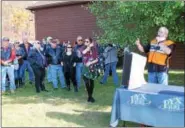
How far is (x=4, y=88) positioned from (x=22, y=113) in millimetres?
2908

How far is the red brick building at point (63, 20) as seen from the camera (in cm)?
2253

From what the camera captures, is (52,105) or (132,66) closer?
(132,66)

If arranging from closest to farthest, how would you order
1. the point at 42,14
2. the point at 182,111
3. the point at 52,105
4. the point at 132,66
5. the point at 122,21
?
the point at 182,111
the point at 132,66
the point at 52,105
the point at 122,21
the point at 42,14

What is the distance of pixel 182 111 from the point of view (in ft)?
21.3

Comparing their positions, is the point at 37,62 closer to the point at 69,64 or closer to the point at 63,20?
the point at 69,64

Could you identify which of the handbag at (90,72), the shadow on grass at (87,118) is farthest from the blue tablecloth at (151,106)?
the handbag at (90,72)

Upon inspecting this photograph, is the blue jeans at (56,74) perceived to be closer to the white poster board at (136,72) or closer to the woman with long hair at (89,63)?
the woman with long hair at (89,63)

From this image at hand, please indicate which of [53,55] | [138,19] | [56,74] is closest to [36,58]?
[53,55]

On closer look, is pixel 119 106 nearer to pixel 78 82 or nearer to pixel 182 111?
pixel 182 111

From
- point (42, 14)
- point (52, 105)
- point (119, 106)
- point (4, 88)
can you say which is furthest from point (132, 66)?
point (42, 14)

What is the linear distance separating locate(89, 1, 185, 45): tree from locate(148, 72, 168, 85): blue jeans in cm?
231

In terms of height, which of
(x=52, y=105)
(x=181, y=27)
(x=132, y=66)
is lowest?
(x=52, y=105)

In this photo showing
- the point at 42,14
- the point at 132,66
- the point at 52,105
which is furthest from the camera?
the point at 42,14

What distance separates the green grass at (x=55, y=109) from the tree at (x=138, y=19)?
5.88 ft
